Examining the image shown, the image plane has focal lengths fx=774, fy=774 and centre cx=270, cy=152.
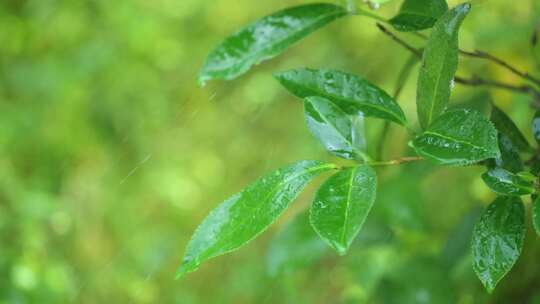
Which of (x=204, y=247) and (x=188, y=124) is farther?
(x=188, y=124)

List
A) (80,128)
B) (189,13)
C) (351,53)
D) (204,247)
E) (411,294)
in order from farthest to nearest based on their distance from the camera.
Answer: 1. (189,13)
2. (80,128)
3. (351,53)
4. (411,294)
5. (204,247)

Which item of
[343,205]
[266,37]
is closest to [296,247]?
[266,37]

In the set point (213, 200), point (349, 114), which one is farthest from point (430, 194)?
point (349, 114)

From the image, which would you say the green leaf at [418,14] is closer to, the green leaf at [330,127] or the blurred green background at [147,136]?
the green leaf at [330,127]

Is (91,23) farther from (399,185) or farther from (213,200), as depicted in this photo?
(399,185)

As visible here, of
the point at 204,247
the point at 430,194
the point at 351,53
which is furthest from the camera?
the point at 351,53

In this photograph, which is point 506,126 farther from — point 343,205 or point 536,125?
point 343,205
